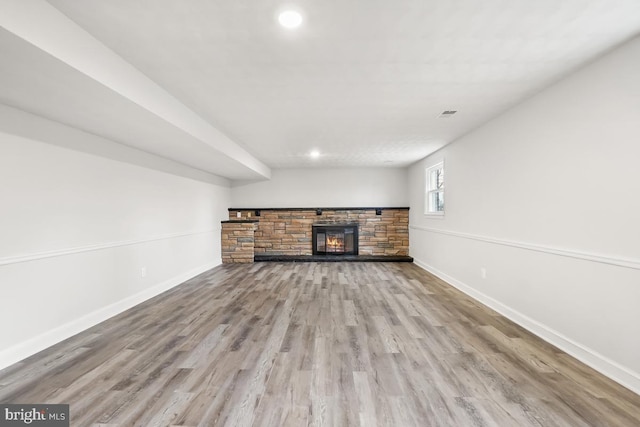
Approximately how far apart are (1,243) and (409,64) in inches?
139

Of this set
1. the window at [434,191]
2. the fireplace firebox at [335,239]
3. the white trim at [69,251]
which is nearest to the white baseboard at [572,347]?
the window at [434,191]

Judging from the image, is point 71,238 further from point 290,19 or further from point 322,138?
point 322,138

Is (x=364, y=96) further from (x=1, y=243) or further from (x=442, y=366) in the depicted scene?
(x=1, y=243)

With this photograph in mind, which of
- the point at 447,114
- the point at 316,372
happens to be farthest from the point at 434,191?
the point at 316,372

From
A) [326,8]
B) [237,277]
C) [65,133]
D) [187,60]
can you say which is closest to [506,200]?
[326,8]

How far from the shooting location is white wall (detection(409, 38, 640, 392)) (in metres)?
1.91

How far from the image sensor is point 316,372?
2051 mm

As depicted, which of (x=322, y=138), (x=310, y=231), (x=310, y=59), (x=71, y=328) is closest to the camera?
(x=310, y=59)

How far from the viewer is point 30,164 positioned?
7.91 feet

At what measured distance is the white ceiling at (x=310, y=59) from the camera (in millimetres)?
1555

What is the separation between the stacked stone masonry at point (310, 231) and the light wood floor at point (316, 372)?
356 cm

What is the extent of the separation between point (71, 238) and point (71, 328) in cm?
88

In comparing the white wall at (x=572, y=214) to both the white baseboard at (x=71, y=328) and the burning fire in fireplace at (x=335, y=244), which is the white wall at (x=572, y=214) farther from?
the white baseboard at (x=71, y=328)

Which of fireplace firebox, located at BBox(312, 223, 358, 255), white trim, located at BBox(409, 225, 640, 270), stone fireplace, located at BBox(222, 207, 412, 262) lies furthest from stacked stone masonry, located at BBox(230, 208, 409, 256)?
white trim, located at BBox(409, 225, 640, 270)
